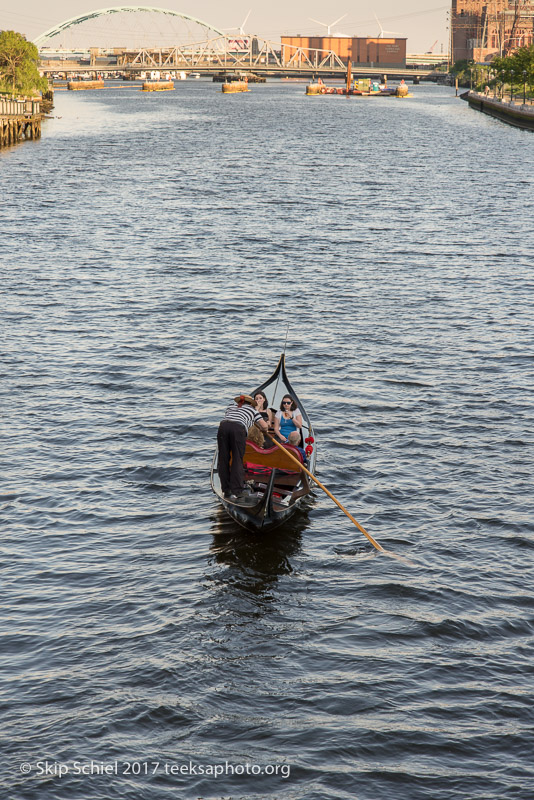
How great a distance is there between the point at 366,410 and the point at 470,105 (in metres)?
171

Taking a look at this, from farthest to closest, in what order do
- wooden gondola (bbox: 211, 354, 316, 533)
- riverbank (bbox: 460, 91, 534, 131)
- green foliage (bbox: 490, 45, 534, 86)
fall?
green foliage (bbox: 490, 45, 534, 86) → riverbank (bbox: 460, 91, 534, 131) → wooden gondola (bbox: 211, 354, 316, 533)

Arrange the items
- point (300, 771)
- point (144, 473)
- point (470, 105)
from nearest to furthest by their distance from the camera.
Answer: point (300, 771) < point (144, 473) < point (470, 105)

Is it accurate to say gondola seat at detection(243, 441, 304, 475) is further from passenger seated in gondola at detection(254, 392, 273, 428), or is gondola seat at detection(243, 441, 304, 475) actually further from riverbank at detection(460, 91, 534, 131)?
riverbank at detection(460, 91, 534, 131)

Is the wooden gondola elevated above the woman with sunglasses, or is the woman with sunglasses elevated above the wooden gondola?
the woman with sunglasses

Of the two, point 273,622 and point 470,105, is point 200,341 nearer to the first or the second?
point 273,622

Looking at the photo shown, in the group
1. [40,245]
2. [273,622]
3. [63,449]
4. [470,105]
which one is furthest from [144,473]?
[470,105]

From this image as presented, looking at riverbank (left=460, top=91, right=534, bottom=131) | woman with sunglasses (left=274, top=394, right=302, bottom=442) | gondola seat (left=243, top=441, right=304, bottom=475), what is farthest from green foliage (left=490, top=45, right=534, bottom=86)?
gondola seat (left=243, top=441, right=304, bottom=475)

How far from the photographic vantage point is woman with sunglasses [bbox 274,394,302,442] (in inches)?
769

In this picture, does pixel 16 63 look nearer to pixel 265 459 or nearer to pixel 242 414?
pixel 265 459

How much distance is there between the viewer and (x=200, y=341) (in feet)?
98.7

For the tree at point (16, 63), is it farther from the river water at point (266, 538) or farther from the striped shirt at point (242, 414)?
the striped shirt at point (242, 414)

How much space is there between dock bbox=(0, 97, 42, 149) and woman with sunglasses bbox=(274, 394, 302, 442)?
281 feet

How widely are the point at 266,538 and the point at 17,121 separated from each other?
95.9m

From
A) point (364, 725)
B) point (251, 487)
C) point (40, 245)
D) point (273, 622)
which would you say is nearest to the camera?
point (364, 725)
